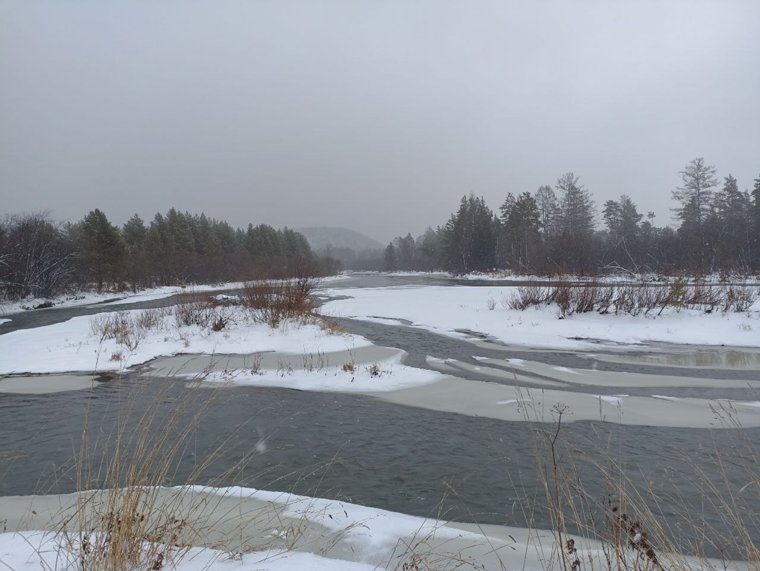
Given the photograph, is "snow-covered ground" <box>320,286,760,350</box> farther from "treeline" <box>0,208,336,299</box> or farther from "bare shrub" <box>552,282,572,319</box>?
"treeline" <box>0,208,336,299</box>

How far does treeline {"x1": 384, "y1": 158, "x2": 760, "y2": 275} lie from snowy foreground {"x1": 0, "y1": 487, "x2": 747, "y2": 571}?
28857 millimetres

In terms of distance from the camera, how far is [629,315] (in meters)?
18.0

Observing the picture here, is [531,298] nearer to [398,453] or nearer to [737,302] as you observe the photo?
[737,302]

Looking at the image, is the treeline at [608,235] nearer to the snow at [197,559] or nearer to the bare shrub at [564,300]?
the bare shrub at [564,300]

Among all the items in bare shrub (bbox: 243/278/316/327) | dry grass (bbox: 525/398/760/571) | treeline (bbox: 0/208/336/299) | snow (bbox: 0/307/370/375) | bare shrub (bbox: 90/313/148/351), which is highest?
treeline (bbox: 0/208/336/299)

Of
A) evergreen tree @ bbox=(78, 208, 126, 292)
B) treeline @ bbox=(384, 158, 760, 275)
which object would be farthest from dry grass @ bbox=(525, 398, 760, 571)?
evergreen tree @ bbox=(78, 208, 126, 292)

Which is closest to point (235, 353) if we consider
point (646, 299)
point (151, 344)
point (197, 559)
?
point (151, 344)

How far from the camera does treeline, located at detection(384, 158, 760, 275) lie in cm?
4116

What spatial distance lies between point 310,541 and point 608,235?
74849mm

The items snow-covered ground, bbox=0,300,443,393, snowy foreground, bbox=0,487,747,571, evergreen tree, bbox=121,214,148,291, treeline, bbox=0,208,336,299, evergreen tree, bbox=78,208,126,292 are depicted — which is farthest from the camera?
evergreen tree, bbox=121,214,148,291

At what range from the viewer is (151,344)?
48.7ft

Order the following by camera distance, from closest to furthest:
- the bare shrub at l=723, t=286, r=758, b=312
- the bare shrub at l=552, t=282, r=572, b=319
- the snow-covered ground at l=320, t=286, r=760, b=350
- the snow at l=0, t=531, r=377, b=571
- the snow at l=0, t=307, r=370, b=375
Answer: the snow at l=0, t=531, r=377, b=571
the snow at l=0, t=307, r=370, b=375
the snow-covered ground at l=320, t=286, r=760, b=350
the bare shrub at l=723, t=286, r=758, b=312
the bare shrub at l=552, t=282, r=572, b=319

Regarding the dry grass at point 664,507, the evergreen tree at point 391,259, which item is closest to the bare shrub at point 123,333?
the dry grass at point 664,507

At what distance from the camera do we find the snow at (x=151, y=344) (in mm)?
12484
